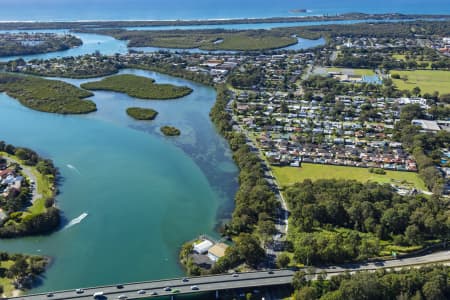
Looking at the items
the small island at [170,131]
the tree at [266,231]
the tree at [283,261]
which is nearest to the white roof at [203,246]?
the tree at [266,231]

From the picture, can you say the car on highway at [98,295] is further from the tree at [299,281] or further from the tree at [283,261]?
the tree at [299,281]

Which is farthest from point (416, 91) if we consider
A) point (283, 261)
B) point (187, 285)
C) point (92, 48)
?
point (92, 48)

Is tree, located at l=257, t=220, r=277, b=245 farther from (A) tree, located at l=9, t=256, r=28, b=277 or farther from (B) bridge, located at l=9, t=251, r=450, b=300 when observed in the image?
(A) tree, located at l=9, t=256, r=28, b=277

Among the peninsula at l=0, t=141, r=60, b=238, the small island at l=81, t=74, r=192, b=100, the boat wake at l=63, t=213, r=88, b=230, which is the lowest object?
the boat wake at l=63, t=213, r=88, b=230

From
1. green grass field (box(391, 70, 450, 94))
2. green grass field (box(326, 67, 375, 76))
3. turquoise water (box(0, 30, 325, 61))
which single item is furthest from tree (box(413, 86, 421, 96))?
turquoise water (box(0, 30, 325, 61))

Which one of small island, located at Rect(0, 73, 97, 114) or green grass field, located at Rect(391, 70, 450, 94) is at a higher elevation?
green grass field, located at Rect(391, 70, 450, 94)

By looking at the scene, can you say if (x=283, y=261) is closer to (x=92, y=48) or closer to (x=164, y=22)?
(x=92, y=48)
